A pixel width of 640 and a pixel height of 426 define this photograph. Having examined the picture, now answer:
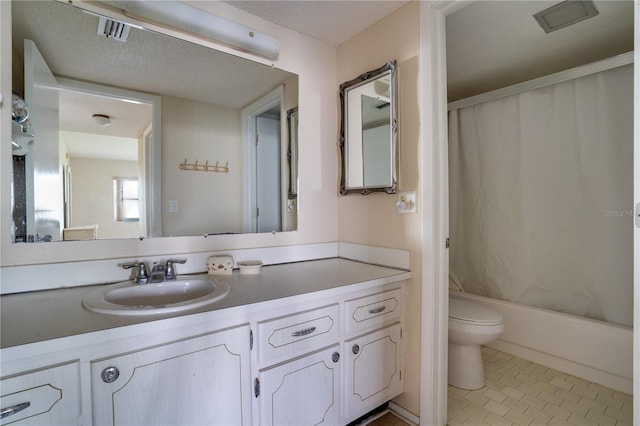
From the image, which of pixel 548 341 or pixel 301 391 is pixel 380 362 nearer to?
pixel 301 391

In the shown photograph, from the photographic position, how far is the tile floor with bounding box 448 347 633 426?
5.37 ft

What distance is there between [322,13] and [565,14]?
1288 millimetres

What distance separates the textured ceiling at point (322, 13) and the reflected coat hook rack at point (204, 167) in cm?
82

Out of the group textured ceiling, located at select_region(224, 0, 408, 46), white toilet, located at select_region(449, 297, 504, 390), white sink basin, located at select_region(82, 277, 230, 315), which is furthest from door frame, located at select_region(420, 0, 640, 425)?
white sink basin, located at select_region(82, 277, 230, 315)

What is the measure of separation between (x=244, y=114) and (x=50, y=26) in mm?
839

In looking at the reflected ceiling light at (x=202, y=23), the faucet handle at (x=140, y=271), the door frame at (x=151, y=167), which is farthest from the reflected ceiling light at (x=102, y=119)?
the faucet handle at (x=140, y=271)

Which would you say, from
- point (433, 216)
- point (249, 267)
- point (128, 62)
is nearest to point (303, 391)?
point (249, 267)

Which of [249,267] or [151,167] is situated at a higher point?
[151,167]

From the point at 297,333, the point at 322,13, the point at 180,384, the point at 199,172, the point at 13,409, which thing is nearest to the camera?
the point at 13,409

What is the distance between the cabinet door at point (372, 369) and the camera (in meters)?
1.39

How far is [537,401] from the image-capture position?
1.79 meters

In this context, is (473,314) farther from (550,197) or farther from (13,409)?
(13,409)

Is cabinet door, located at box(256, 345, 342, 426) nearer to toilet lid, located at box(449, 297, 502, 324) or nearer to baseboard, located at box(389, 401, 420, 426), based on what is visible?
baseboard, located at box(389, 401, 420, 426)

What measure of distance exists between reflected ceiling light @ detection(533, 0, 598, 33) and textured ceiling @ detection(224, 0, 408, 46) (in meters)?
0.77
